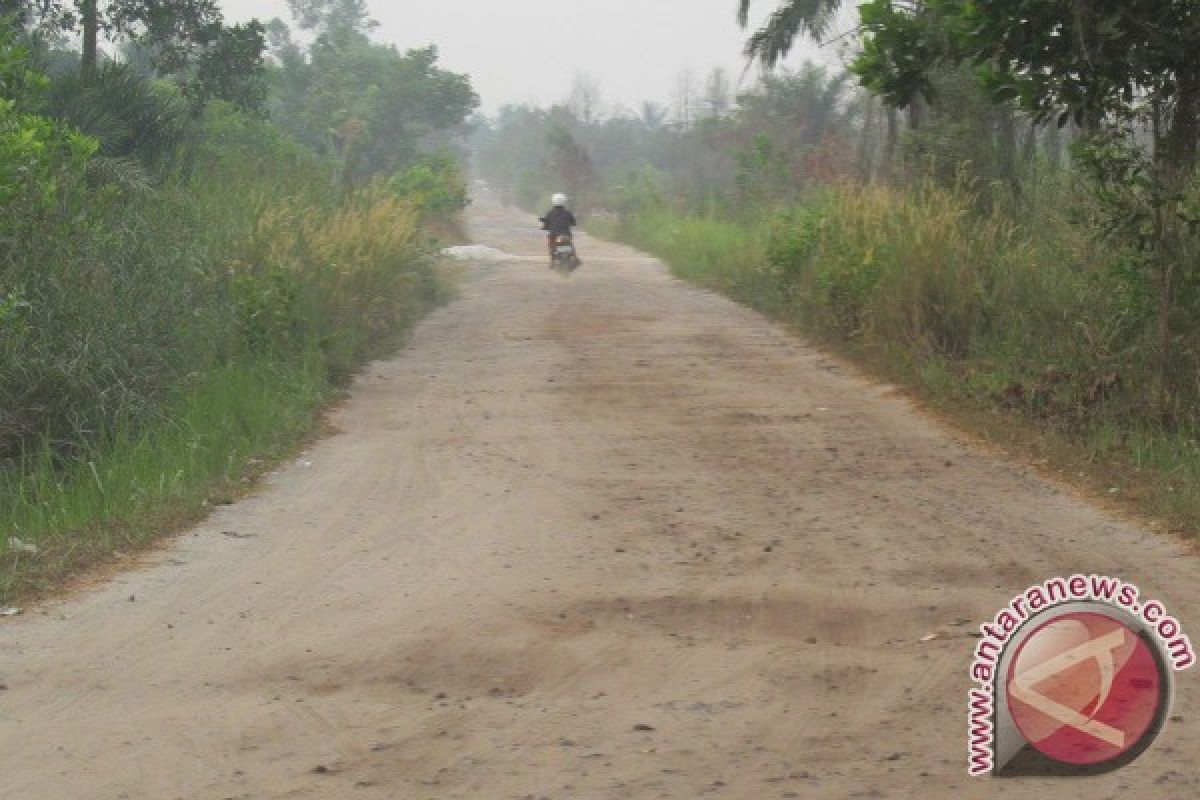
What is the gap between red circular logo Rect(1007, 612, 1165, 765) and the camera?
336cm

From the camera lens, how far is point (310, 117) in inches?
1892

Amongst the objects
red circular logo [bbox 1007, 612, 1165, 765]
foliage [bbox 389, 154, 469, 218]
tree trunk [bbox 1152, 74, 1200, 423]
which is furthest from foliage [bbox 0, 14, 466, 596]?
foliage [bbox 389, 154, 469, 218]

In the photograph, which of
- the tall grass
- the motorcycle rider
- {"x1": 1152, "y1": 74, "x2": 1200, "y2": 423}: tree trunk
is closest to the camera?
the tall grass

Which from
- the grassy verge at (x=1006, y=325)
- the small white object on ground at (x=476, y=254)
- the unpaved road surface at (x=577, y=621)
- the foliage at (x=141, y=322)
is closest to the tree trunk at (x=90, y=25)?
the foliage at (x=141, y=322)

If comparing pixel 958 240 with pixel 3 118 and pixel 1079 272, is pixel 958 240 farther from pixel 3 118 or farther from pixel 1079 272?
pixel 3 118

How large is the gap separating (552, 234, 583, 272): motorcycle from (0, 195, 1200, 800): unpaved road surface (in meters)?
16.1

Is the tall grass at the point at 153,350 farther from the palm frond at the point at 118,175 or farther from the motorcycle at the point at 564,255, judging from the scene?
the motorcycle at the point at 564,255

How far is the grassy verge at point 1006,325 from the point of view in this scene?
31.7 feet

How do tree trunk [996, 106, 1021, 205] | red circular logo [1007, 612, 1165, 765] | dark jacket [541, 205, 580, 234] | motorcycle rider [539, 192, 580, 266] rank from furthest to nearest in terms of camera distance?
dark jacket [541, 205, 580, 234] → motorcycle rider [539, 192, 580, 266] → tree trunk [996, 106, 1021, 205] → red circular logo [1007, 612, 1165, 765]

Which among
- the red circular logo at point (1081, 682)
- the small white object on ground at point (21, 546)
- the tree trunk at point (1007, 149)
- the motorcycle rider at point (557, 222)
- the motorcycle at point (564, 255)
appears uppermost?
the tree trunk at point (1007, 149)

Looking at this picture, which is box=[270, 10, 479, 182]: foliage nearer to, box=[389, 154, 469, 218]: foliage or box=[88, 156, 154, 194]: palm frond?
box=[389, 154, 469, 218]: foliage

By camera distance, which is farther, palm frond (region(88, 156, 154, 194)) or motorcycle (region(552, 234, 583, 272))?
motorcycle (region(552, 234, 583, 272))

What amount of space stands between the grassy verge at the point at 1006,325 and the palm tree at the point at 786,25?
10998 millimetres

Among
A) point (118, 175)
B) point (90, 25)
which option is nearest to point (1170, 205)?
point (118, 175)
